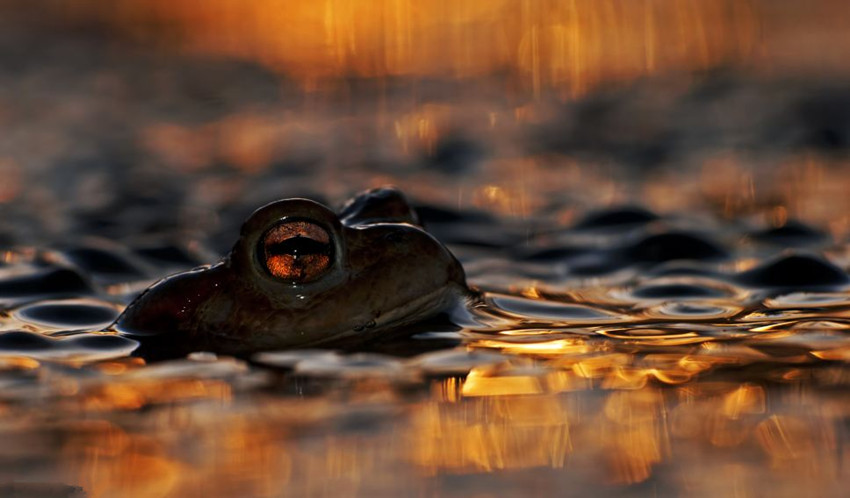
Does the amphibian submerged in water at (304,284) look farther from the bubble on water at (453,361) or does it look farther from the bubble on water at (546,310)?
the bubble on water at (546,310)

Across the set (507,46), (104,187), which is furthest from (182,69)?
(104,187)

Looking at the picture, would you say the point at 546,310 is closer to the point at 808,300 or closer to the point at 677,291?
the point at 677,291

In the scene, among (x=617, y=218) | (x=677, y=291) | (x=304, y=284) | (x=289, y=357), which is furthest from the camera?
(x=617, y=218)

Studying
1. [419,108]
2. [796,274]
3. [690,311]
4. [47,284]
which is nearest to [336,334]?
[690,311]

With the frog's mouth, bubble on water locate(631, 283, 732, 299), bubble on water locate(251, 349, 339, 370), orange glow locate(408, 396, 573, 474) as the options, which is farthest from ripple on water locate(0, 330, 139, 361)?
bubble on water locate(631, 283, 732, 299)

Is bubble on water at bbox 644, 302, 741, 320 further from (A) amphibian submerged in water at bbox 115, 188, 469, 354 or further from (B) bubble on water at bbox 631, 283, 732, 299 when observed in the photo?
(A) amphibian submerged in water at bbox 115, 188, 469, 354

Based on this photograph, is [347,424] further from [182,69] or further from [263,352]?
[182,69]

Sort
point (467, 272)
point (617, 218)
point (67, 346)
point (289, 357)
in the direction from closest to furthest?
point (289, 357), point (67, 346), point (467, 272), point (617, 218)
